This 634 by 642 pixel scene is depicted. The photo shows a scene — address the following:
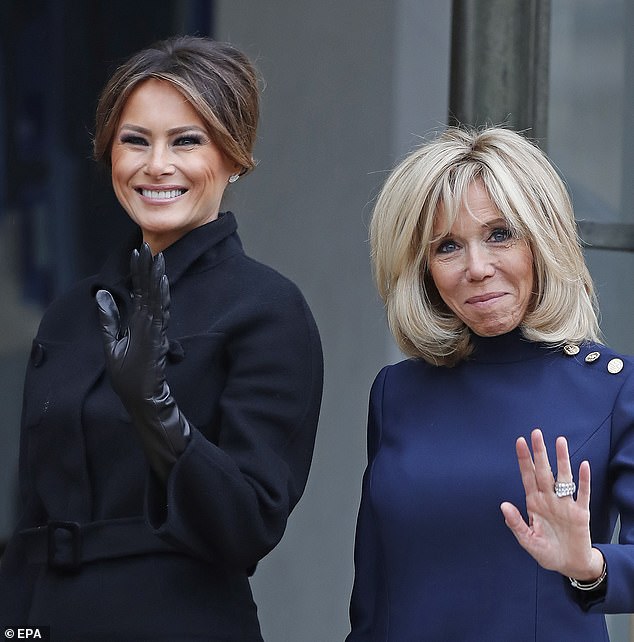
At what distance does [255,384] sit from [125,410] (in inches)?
8.0

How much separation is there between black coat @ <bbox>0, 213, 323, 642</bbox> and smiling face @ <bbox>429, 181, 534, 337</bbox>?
246 millimetres

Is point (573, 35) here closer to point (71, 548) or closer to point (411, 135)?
point (411, 135)

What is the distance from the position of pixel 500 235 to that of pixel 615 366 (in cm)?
26

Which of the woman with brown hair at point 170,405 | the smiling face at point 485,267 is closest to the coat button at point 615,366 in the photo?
the smiling face at point 485,267

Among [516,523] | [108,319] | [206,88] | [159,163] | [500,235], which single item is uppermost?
[206,88]

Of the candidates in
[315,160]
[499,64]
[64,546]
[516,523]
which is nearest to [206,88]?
[64,546]

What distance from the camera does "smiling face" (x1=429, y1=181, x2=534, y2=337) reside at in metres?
2.19

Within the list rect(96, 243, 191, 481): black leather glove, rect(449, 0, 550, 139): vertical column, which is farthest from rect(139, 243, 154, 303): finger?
rect(449, 0, 550, 139): vertical column

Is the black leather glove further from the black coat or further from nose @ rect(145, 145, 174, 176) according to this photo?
nose @ rect(145, 145, 174, 176)

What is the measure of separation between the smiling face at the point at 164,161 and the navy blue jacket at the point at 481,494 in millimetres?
476

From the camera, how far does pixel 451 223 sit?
2213 mm

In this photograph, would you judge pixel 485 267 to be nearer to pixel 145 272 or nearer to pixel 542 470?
pixel 542 470

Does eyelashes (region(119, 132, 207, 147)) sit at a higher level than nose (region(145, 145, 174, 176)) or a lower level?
higher

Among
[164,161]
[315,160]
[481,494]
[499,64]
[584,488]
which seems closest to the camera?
[584,488]
